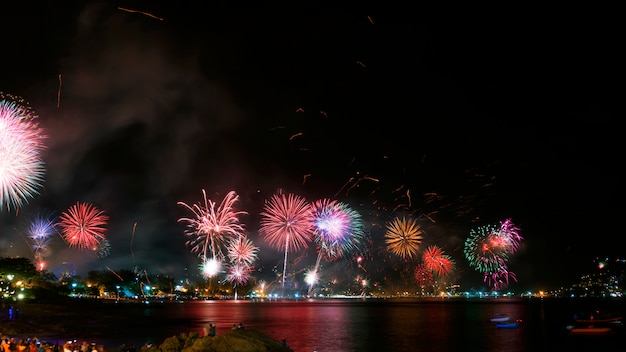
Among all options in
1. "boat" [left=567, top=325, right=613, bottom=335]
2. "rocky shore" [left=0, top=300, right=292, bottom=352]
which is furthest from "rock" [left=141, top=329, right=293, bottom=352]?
"boat" [left=567, top=325, right=613, bottom=335]

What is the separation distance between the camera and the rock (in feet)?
73.6

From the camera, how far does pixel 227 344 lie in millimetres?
22516

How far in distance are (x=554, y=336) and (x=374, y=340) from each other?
75.3 ft

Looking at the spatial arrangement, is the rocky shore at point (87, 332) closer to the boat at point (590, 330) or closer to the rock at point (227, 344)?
the rock at point (227, 344)

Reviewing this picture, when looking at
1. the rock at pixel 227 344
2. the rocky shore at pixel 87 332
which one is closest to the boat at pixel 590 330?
the rocky shore at pixel 87 332

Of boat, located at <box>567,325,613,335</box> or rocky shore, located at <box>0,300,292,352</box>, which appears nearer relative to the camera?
rocky shore, located at <box>0,300,292,352</box>

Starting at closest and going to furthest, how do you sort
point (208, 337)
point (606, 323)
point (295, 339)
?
point (208, 337)
point (295, 339)
point (606, 323)

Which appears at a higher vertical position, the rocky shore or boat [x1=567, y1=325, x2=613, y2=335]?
the rocky shore

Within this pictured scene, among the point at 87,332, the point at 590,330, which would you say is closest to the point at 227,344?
the point at 87,332

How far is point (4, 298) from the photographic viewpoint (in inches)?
2704

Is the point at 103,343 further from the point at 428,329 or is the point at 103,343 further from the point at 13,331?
the point at 428,329

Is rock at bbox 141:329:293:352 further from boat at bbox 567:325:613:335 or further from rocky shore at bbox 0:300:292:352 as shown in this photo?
boat at bbox 567:325:613:335

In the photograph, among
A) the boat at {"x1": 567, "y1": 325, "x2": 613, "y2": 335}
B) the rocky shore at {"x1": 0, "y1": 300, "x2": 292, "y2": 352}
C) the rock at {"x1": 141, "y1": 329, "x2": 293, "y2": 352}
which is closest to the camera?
the rock at {"x1": 141, "y1": 329, "x2": 293, "y2": 352}

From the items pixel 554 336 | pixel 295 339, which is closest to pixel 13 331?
pixel 295 339
